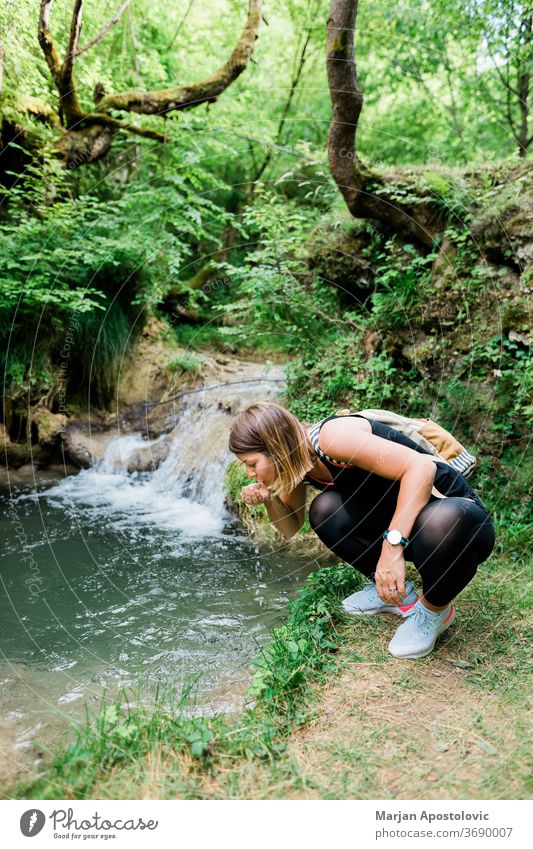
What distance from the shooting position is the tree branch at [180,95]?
244 inches

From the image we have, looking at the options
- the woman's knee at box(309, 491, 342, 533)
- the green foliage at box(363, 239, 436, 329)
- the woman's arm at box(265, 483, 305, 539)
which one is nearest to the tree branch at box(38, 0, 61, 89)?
the green foliage at box(363, 239, 436, 329)

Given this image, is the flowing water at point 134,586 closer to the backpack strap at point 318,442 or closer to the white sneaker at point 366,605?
the white sneaker at point 366,605

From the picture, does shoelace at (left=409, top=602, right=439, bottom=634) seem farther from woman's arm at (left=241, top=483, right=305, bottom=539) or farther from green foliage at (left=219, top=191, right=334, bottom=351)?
green foliage at (left=219, top=191, right=334, bottom=351)

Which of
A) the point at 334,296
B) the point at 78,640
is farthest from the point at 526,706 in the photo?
the point at 334,296

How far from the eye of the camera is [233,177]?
450 inches

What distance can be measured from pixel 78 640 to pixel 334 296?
14.2ft

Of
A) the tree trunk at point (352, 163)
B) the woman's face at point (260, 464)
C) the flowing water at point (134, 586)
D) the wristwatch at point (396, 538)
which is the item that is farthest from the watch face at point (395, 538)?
the tree trunk at point (352, 163)

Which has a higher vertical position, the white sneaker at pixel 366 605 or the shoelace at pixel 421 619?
the shoelace at pixel 421 619

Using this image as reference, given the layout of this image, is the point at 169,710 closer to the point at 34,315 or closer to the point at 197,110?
the point at 34,315

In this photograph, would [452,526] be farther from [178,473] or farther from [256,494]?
[178,473]

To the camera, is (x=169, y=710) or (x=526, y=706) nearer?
(x=526, y=706)

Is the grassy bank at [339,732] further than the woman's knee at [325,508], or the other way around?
the woman's knee at [325,508]

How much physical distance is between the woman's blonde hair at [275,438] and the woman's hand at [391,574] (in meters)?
→ 0.52

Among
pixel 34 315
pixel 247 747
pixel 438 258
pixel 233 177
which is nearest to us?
pixel 247 747
